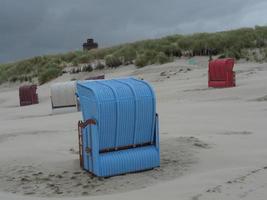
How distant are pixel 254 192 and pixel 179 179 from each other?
3.87 ft

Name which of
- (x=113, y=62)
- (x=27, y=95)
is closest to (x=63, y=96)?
(x=27, y=95)

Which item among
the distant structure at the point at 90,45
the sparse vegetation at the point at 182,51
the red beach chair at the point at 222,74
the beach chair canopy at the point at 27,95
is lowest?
the beach chair canopy at the point at 27,95

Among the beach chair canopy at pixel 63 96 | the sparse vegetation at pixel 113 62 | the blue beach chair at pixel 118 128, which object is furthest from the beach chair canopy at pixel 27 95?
the blue beach chair at pixel 118 128

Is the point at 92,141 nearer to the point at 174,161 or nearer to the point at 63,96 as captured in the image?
the point at 174,161

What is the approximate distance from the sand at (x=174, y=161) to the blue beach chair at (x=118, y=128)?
0.16 metres

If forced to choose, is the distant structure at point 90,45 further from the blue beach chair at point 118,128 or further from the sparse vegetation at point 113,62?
the blue beach chair at point 118,128

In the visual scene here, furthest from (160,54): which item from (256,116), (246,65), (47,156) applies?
(47,156)

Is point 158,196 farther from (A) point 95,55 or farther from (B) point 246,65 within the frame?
(A) point 95,55

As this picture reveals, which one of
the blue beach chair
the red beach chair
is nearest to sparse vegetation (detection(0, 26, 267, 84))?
the red beach chair

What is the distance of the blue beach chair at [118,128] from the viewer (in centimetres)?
762

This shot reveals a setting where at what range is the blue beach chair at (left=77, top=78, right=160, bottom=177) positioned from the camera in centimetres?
762

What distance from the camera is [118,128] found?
25.3 feet

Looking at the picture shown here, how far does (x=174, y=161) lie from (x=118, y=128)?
3.67ft

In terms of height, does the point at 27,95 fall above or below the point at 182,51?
below
